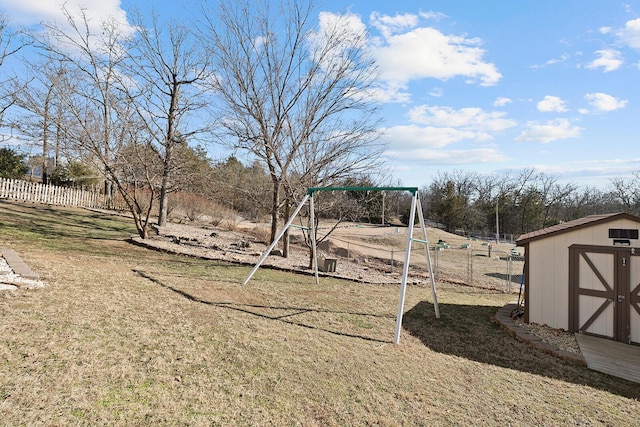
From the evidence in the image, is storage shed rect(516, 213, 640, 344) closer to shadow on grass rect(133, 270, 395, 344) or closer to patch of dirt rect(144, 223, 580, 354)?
patch of dirt rect(144, 223, 580, 354)

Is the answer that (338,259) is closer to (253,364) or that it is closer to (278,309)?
(278,309)

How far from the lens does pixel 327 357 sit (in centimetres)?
409

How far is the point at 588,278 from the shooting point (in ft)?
20.8

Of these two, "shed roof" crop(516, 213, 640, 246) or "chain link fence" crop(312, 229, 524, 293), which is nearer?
"shed roof" crop(516, 213, 640, 246)

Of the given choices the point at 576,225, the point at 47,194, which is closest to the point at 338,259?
the point at 576,225

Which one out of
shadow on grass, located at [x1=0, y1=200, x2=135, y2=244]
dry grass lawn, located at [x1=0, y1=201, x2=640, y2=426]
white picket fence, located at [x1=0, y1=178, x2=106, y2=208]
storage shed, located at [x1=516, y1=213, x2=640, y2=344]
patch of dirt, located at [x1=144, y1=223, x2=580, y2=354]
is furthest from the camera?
white picket fence, located at [x1=0, y1=178, x2=106, y2=208]

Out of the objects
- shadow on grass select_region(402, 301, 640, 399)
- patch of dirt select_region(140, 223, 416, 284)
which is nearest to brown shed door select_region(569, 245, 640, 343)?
shadow on grass select_region(402, 301, 640, 399)

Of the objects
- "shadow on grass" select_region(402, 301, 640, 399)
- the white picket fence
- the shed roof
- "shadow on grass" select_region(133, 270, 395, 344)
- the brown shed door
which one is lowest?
"shadow on grass" select_region(402, 301, 640, 399)

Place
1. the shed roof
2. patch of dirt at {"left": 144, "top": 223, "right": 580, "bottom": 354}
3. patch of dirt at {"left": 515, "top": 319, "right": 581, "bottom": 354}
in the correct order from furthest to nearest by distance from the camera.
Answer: patch of dirt at {"left": 144, "top": 223, "right": 580, "bottom": 354}, the shed roof, patch of dirt at {"left": 515, "top": 319, "right": 581, "bottom": 354}

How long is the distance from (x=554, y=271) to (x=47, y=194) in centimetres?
2152

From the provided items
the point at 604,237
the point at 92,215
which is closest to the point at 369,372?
the point at 604,237

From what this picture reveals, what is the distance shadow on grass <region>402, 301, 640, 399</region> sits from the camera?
4.47 meters

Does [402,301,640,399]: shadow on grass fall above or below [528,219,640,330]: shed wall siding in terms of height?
below

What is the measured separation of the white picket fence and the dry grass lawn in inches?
521
